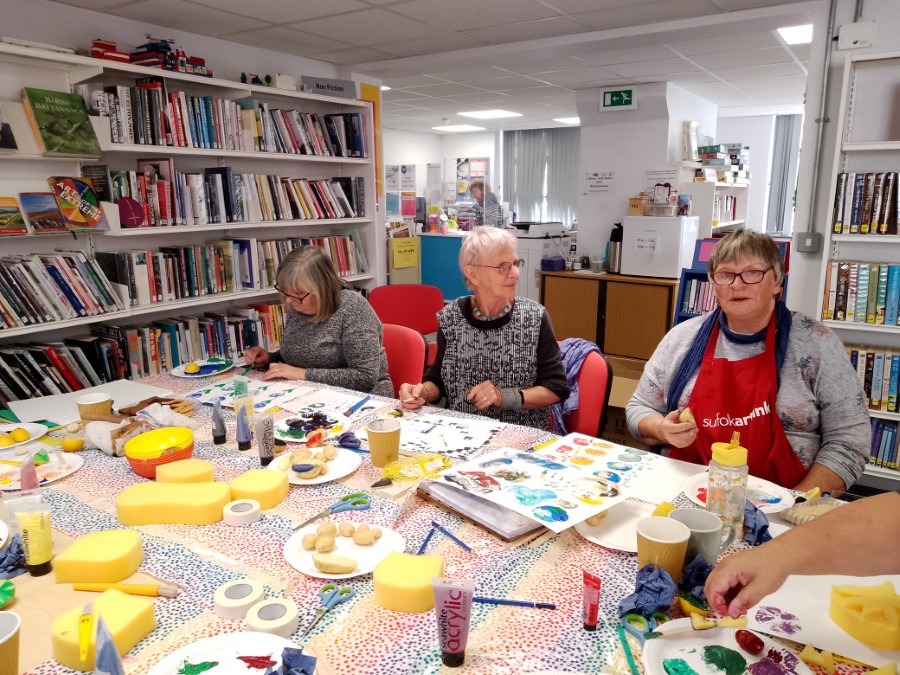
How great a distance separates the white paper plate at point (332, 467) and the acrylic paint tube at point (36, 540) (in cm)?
50

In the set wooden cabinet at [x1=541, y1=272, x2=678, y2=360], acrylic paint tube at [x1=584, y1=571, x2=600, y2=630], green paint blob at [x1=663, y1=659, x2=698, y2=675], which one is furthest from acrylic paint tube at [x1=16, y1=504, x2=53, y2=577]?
wooden cabinet at [x1=541, y1=272, x2=678, y2=360]

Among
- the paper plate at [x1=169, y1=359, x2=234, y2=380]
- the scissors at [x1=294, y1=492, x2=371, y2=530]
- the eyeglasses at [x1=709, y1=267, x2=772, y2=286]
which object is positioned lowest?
the scissors at [x1=294, y1=492, x2=371, y2=530]

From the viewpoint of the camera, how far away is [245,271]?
3840mm

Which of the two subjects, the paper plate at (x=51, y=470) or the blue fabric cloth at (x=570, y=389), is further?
the blue fabric cloth at (x=570, y=389)

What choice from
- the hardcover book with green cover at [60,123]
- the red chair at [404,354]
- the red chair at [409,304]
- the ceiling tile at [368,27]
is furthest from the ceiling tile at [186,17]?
the red chair at [404,354]

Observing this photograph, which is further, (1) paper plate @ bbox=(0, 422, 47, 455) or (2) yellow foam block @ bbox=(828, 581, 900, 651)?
(1) paper plate @ bbox=(0, 422, 47, 455)

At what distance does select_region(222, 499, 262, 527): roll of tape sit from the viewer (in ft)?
4.18

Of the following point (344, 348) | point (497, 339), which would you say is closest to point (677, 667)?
point (497, 339)

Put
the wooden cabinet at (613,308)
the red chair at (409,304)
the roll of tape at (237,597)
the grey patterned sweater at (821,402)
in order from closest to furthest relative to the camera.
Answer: the roll of tape at (237,597), the grey patterned sweater at (821,402), the red chair at (409,304), the wooden cabinet at (613,308)

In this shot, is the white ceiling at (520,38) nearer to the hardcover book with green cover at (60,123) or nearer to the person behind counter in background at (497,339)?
the hardcover book with green cover at (60,123)

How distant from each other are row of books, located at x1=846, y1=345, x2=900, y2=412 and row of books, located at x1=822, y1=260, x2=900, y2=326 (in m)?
0.16

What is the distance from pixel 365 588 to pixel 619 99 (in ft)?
18.7

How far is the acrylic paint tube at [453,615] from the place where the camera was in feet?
2.78

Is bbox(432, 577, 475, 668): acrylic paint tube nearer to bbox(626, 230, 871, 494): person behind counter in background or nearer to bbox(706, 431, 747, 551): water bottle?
bbox(706, 431, 747, 551): water bottle
